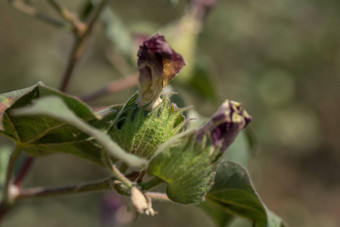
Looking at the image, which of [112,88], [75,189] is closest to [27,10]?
[112,88]

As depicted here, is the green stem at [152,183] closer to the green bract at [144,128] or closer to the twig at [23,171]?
the green bract at [144,128]

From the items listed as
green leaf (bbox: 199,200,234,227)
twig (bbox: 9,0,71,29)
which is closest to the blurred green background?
twig (bbox: 9,0,71,29)

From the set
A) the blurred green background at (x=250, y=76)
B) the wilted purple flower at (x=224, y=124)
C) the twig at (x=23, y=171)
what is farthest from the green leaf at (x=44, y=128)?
the blurred green background at (x=250, y=76)

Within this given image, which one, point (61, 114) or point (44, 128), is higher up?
point (61, 114)

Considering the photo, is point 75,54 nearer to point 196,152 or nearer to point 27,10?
point 27,10

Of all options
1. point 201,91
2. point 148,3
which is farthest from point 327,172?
point 201,91

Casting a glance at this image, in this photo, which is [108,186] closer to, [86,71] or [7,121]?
[7,121]
